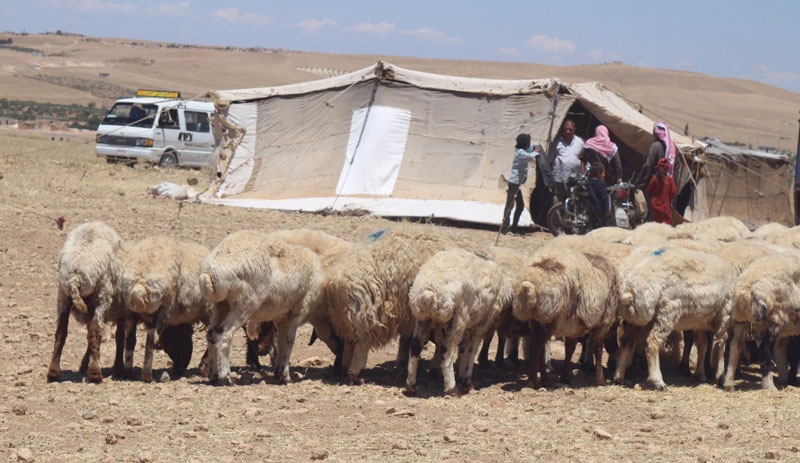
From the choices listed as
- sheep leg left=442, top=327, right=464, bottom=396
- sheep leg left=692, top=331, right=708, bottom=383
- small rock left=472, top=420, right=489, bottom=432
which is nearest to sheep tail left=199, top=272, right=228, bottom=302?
sheep leg left=442, top=327, right=464, bottom=396

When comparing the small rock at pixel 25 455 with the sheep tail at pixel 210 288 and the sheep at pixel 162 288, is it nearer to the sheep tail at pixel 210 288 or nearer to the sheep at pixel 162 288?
the sheep at pixel 162 288

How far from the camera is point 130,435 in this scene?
702 cm

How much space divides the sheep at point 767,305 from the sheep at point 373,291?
259 cm

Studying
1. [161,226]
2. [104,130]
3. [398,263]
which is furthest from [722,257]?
[104,130]

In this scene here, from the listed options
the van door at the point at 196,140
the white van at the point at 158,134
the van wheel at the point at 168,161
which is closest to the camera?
the white van at the point at 158,134

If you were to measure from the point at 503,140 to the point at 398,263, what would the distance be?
10.8 m

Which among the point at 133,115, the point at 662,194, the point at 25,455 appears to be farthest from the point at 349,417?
the point at 133,115

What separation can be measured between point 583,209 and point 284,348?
31.9 ft

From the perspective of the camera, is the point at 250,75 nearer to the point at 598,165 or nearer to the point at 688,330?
the point at 598,165

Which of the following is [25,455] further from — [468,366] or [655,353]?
[655,353]

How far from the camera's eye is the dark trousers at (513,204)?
696 inches

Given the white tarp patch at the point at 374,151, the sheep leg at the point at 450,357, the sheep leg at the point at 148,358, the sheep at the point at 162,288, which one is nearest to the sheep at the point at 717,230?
the sheep leg at the point at 450,357

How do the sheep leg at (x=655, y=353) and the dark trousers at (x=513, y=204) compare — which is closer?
the sheep leg at (x=655, y=353)

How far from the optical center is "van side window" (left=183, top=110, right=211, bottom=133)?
88.9 ft
